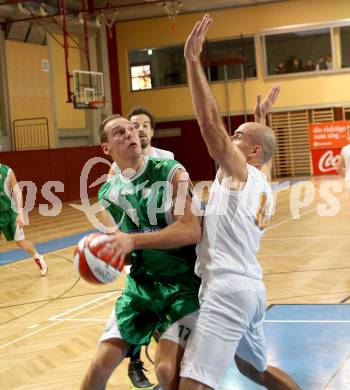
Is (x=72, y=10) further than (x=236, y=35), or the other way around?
(x=236, y=35)

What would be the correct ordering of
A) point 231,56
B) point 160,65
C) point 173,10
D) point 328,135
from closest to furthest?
point 328,135 < point 173,10 < point 231,56 < point 160,65

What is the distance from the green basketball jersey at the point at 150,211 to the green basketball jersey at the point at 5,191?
6.07m

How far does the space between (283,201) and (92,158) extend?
8.82m

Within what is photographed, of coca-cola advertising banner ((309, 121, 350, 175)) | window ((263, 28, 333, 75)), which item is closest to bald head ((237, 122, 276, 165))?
coca-cola advertising banner ((309, 121, 350, 175))

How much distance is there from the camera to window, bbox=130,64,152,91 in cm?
2923

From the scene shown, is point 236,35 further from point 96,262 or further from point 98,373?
point 96,262

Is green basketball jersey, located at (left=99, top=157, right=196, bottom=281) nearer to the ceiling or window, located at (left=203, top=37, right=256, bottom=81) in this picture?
the ceiling

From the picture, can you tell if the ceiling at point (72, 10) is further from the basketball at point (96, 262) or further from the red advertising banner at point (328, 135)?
the basketball at point (96, 262)

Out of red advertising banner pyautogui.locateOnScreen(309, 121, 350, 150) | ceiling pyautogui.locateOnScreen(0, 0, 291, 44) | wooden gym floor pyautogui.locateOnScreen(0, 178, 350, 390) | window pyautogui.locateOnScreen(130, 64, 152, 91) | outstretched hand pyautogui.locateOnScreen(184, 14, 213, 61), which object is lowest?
wooden gym floor pyautogui.locateOnScreen(0, 178, 350, 390)

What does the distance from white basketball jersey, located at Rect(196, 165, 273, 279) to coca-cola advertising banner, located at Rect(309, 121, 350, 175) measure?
2068 cm

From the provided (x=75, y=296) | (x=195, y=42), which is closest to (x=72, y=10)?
(x=75, y=296)

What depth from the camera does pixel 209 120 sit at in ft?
11.9

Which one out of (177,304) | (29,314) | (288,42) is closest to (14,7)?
(288,42)

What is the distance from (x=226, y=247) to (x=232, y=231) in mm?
89
